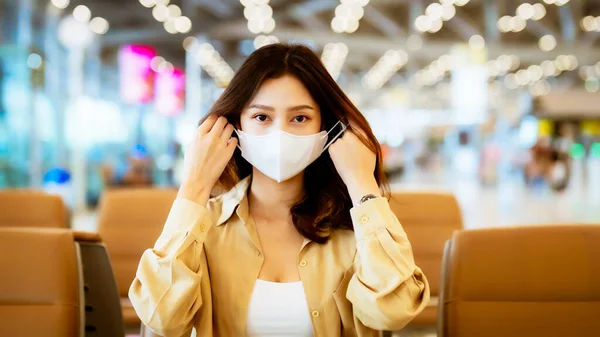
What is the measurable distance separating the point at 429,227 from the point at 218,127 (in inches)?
88.5

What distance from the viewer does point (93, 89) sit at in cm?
1831

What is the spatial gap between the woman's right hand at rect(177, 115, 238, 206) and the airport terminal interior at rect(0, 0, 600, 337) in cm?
21

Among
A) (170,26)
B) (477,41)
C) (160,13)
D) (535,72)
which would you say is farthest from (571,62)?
(160,13)

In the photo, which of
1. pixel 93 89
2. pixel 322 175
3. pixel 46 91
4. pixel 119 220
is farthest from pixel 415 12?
pixel 322 175

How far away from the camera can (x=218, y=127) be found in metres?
2.21

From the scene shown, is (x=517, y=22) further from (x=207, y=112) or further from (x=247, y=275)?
(x=247, y=275)

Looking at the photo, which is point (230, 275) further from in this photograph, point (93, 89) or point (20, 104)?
point (93, 89)

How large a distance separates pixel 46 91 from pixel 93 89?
4.74 metres

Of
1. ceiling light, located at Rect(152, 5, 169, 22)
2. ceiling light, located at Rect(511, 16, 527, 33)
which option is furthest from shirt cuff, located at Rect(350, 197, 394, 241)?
ceiling light, located at Rect(511, 16, 527, 33)

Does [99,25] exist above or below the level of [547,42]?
below

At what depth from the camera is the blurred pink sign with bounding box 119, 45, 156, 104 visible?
519 inches

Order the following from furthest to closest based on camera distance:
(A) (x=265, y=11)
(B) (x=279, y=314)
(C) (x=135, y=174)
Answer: (A) (x=265, y=11), (C) (x=135, y=174), (B) (x=279, y=314)

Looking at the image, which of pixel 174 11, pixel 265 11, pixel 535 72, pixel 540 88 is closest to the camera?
pixel 174 11

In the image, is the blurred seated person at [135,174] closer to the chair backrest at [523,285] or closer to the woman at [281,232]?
the woman at [281,232]
